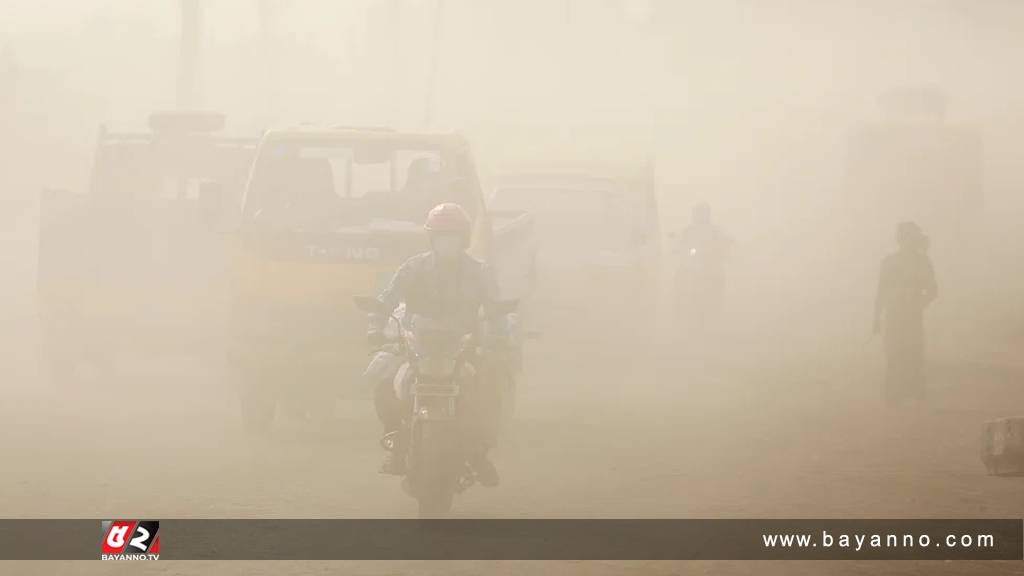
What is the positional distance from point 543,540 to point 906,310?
874 cm

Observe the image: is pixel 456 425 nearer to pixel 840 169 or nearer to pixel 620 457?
pixel 620 457

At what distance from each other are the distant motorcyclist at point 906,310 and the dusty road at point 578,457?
1.06ft

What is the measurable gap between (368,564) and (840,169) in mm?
68429

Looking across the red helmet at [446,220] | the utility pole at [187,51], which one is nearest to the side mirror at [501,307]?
the red helmet at [446,220]

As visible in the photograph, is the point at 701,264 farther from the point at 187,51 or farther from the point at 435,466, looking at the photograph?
the point at 187,51

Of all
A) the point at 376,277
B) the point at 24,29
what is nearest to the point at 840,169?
the point at 24,29

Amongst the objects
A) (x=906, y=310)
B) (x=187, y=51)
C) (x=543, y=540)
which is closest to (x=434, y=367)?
(x=543, y=540)

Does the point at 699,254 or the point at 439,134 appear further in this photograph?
the point at 699,254

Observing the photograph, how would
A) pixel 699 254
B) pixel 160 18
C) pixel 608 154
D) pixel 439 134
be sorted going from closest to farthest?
1. pixel 439 134
2. pixel 699 254
3. pixel 608 154
4. pixel 160 18

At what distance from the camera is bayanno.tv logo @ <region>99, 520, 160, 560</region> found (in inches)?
393

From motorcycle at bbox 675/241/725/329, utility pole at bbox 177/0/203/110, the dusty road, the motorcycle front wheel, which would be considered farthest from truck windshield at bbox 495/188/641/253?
utility pole at bbox 177/0/203/110

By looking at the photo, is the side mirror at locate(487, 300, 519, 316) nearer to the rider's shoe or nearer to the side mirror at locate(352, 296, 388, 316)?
the side mirror at locate(352, 296, 388, 316)

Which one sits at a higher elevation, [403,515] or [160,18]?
[160,18]

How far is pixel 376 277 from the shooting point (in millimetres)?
14828
